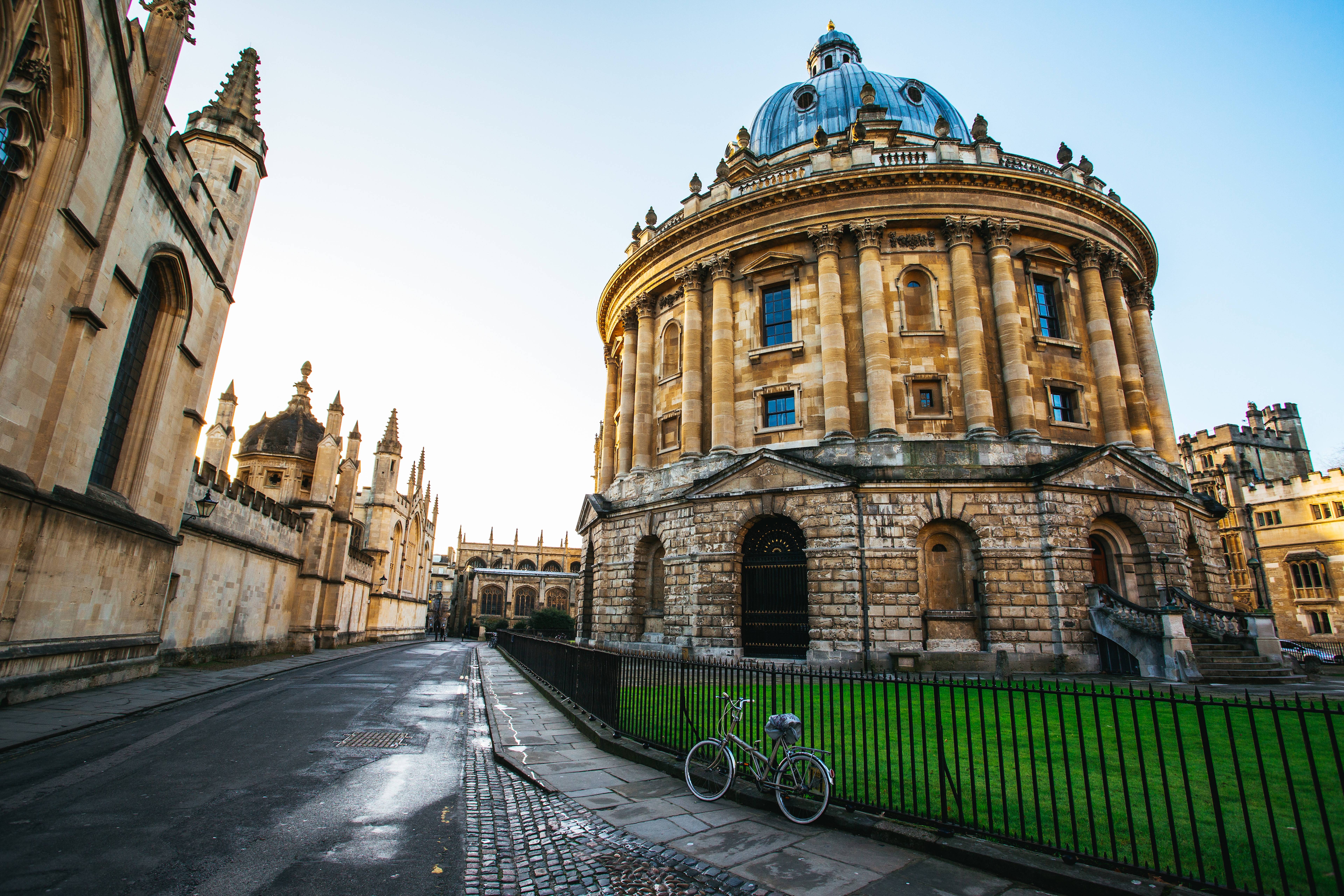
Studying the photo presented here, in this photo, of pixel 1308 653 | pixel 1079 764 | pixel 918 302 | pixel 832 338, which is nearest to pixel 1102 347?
pixel 918 302

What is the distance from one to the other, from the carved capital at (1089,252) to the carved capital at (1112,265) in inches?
16.0

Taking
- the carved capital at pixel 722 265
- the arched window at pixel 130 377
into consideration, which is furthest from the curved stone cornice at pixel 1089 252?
the arched window at pixel 130 377

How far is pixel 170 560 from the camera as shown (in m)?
15.4

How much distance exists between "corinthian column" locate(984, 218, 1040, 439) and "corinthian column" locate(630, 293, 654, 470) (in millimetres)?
12715

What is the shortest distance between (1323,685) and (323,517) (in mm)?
34063

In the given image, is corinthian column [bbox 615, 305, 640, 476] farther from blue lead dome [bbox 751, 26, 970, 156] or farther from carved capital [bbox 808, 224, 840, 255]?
blue lead dome [bbox 751, 26, 970, 156]

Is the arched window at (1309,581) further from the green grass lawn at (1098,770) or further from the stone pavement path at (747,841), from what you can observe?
the stone pavement path at (747,841)

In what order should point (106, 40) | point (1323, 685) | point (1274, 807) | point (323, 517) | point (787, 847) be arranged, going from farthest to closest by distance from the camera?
1. point (323, 517)
2. point (1323, 685)
3. point (106, 40)
4. point (1274, 807)
5. point (787, 847)

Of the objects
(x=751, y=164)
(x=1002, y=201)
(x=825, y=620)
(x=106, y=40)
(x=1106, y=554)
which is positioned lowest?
(x=825, y=620)

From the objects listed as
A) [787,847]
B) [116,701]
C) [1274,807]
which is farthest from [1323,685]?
[116,701]

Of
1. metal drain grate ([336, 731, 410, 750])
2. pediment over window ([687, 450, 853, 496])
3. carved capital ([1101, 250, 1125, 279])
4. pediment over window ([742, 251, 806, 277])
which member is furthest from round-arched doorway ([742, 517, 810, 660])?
carved capital ([1101, 250, 1125, 279])

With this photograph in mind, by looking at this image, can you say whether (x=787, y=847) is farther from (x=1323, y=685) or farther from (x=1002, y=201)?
(x=1002, y=201)

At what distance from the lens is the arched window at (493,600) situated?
75.4 m

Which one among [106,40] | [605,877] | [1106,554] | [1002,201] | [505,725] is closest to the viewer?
[605,877]
